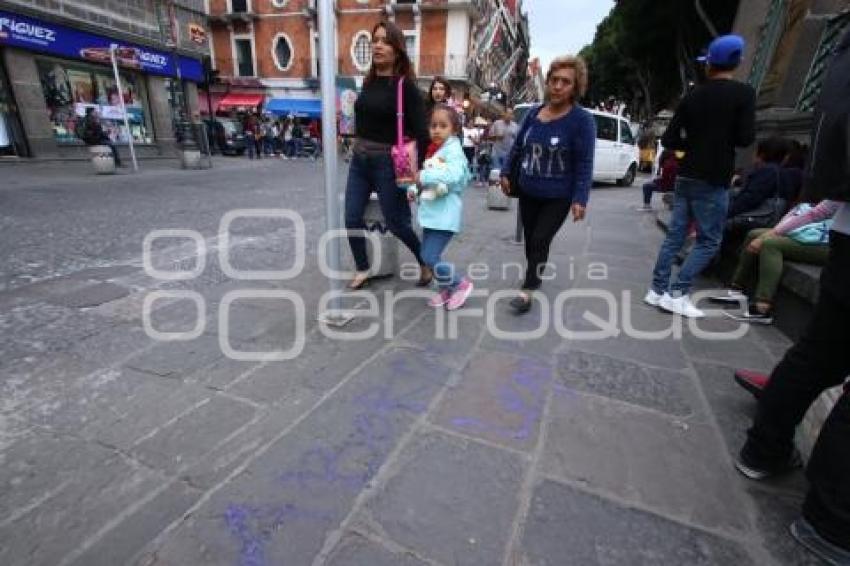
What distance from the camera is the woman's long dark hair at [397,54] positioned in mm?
2957

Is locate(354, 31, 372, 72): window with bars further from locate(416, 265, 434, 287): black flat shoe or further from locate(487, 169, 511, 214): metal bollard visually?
locate(416, 265, 434, 287): black flat shoe

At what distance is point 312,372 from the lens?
7.86 feet

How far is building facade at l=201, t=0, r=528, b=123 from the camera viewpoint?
29375 mm

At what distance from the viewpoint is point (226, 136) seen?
2041 cm

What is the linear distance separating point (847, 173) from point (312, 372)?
2270mm

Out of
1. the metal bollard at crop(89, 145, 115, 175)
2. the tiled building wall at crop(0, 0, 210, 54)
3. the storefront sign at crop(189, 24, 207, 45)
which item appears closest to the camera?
the metal bollard at crop(89, 145, 115, 175)

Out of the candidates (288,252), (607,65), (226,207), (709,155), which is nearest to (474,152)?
(226,207)

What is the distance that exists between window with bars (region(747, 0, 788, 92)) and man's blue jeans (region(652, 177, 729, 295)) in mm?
4953

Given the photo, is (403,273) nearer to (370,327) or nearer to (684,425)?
(370,327)

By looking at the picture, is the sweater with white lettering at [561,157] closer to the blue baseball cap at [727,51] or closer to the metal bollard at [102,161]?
the blue baseball cap at [727,51]

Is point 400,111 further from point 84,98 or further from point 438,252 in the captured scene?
point 84,98

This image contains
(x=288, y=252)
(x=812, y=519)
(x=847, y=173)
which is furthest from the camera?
(x=288, y=252)

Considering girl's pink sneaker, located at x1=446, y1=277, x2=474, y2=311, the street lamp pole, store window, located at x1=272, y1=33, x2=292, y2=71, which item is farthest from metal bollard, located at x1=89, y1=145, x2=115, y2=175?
store window, located at x1=272, y1=33, x2=292, y2=71

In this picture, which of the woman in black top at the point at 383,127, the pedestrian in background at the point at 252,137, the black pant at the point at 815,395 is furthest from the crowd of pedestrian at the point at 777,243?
the pedestrian in background at the point at 252,137
